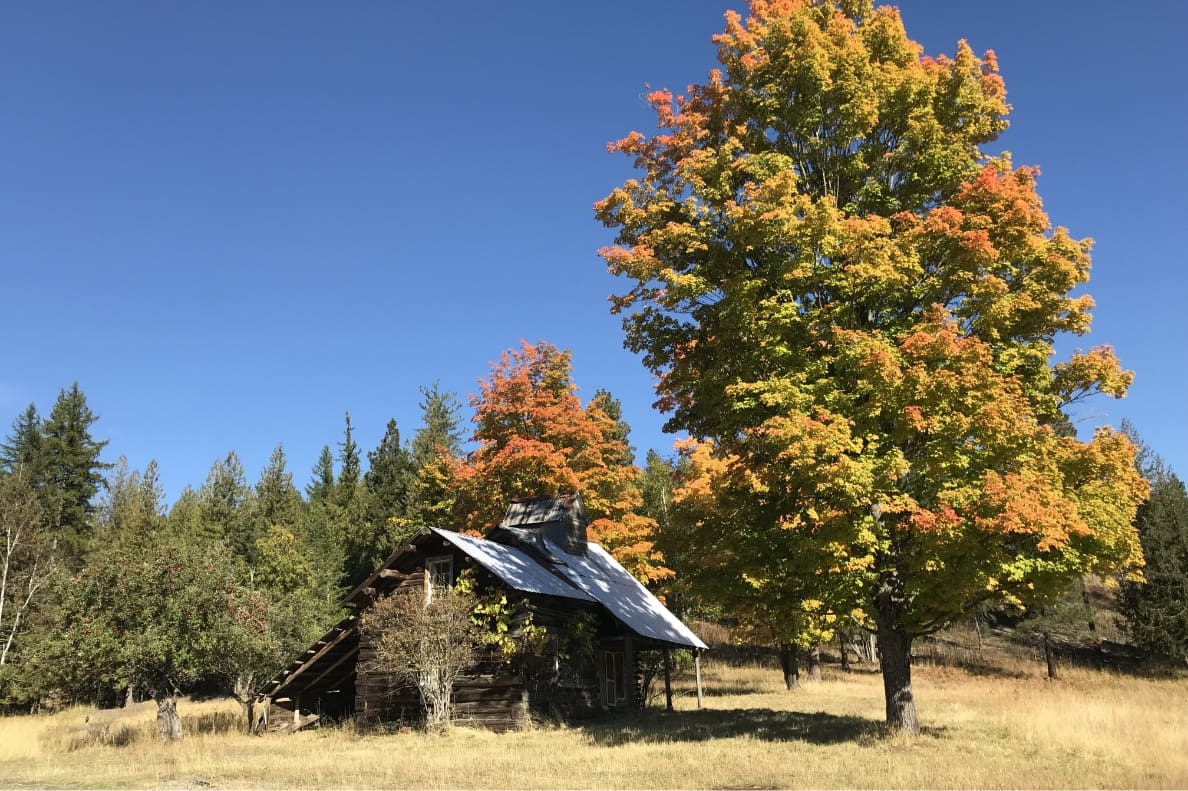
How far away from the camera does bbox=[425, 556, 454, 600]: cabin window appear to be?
24.5 m

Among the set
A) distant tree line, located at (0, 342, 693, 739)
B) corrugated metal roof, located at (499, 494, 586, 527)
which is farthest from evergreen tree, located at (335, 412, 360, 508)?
corrugated metal roof, located at (499, 494, 586, 527)

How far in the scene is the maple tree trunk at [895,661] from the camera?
15.9 meters

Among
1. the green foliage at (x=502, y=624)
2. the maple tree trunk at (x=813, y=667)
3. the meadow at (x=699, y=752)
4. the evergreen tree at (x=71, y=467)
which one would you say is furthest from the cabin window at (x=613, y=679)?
the evergreen tree at (x=71, y=467)

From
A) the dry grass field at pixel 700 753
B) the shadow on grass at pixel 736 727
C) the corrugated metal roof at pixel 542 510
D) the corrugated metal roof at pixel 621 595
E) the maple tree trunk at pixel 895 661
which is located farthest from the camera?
the corrugated metal roof at pixel 542 510

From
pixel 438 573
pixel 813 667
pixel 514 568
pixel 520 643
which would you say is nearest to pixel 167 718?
pixel 438 573

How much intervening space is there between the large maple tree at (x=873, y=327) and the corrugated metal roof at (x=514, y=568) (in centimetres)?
758

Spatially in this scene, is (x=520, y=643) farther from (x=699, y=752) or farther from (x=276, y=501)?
(x=276, y=501)

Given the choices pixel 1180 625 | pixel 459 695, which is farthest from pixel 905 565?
pixel 1180 625

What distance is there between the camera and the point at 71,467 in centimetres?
6284

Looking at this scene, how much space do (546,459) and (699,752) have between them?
22.8 metres

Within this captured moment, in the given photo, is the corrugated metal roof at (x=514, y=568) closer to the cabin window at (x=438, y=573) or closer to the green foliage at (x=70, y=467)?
the cabin window at (x=438, y=573)

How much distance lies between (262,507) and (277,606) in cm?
3349

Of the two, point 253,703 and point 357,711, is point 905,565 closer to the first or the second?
point 357,711

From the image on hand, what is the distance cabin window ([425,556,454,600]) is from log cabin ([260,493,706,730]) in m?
0.03
